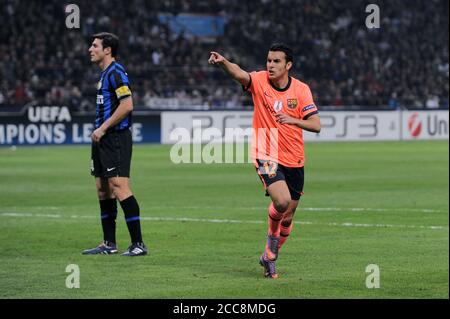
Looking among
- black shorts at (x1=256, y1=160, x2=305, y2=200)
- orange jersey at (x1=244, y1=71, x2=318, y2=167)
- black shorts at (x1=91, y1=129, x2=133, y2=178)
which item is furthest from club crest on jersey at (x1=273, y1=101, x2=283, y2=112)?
black shorts at (x1=91, y1=129, x2=133, y2=178)

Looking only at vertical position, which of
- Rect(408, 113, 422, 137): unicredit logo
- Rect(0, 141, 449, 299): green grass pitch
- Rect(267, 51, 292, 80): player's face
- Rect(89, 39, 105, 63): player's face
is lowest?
Rect(408, 113, 422, 137): unicredit logo

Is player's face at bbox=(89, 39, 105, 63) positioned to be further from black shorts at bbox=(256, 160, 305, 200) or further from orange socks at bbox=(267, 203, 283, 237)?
orange socks at bbox=(267, 203, 283, 237)

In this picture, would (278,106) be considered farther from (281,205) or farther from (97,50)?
(97,50)

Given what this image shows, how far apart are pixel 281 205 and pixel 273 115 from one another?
2.98 ft

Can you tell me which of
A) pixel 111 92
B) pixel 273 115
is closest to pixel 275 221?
pixel 273 115

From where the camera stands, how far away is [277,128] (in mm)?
10148

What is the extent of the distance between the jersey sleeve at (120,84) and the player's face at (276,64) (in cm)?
202

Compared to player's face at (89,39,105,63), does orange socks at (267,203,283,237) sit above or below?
below

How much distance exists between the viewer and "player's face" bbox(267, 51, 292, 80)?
10.0 meters

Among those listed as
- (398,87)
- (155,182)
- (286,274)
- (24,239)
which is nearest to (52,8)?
(398,87)

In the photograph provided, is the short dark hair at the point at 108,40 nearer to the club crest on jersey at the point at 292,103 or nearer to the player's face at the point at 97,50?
the player's face at the point at 97,50

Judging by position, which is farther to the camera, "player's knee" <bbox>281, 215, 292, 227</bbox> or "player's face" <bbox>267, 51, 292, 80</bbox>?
"player's knee" <bbox>281, 215, 292, 227</bbox>

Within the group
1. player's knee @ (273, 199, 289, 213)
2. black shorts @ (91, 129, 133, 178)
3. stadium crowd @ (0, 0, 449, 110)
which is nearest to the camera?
player's knee @ (273, 199, 289, 213)

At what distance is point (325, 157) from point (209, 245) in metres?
19.3
